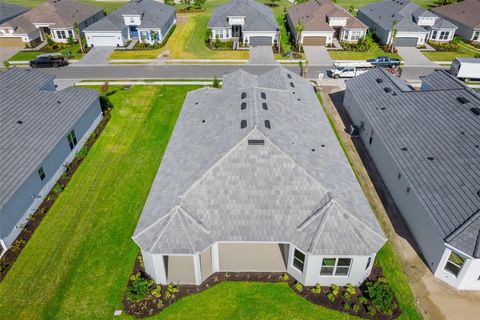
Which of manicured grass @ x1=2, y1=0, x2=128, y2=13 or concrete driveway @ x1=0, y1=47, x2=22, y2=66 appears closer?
concrete driveway @ x1=0, y1=47, x2=22, y2=66

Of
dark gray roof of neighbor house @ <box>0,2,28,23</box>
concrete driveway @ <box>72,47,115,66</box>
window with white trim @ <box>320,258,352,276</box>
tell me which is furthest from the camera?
dark gray roof of neighbor house @ <box>0,2,28,23</box>

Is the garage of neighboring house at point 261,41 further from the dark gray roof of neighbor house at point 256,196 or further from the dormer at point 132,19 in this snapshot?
the dark gray roof of neighbor house at point 256,196

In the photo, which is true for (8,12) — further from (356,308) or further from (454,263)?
(454,263)

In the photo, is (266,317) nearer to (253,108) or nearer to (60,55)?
(253,108)

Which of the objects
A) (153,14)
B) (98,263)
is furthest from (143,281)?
(153,14)

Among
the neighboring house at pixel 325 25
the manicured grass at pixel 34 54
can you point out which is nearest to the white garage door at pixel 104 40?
the manicured grass at pixel 34 54

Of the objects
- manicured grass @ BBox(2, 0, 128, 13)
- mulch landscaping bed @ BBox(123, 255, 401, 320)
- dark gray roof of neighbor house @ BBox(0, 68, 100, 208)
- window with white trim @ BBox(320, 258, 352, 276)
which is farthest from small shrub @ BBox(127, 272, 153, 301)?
manicured grass @ BBox(2, 0, 128, 13)

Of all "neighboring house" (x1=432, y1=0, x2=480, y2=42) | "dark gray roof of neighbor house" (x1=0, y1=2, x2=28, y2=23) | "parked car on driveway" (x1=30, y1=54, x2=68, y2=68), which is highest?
"dark gray roof of neighbor house" (x1=0, y1=2, x2=28, y2=23)

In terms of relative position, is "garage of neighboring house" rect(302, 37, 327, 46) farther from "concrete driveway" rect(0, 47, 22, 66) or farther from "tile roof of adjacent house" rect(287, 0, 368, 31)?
"concrete driveway" rect(0, 47, 22, 66)
